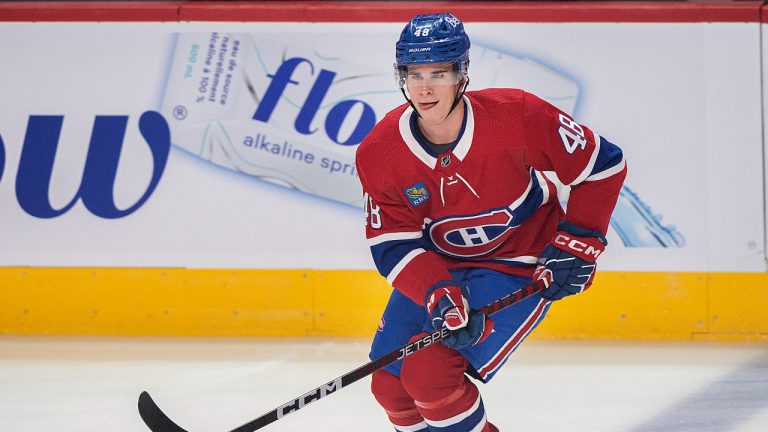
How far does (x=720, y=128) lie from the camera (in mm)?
4207

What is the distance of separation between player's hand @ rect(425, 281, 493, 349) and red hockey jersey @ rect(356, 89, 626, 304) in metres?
0.05

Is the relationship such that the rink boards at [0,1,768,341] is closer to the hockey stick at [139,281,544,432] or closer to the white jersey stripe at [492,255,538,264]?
the white jersey stripe at [492,255,538,264]

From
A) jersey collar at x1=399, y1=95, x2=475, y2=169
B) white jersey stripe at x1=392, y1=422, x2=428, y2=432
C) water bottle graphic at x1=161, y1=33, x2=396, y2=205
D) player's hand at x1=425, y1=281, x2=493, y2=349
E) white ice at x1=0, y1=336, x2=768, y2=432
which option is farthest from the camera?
water bottle graphic at x1=161, y1=33, x2=396, y2=205

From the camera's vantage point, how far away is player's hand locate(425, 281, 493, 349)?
7.81 feet

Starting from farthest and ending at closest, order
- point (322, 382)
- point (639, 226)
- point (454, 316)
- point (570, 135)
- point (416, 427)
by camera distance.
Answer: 1. point (639, 226)
2. point (322, 382)
3. point (416, 427)
4. point (570, 135)
5. point (454, 316)

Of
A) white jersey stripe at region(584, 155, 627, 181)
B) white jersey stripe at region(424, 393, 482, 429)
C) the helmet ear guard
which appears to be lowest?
white jersey stripe at region(424, 393, 482, 429)

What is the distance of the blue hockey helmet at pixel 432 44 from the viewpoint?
2.41 m

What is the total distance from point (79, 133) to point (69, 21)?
431mm

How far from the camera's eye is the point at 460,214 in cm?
254

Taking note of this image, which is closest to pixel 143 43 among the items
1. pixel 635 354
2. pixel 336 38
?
pixel 336 38

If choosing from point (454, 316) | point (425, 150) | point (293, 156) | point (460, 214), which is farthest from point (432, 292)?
point (293, 156)

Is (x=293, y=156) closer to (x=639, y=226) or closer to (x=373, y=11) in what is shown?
(x=373, y=11)

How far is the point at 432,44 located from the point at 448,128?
20cm

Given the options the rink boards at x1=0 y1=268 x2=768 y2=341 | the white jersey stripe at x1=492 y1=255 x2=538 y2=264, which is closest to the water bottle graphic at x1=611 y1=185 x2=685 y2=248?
the rink boards at x1=0 y1=268 x2=768 y2=341
